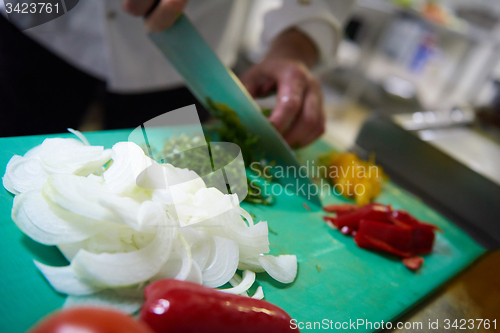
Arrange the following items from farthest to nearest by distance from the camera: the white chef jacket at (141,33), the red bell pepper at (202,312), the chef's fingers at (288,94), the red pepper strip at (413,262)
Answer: the white chef jacket at (141,33) → the chef's fingers at (288,94) → the red pepper strip at (413,262) → the red bell pepper at (202,312)

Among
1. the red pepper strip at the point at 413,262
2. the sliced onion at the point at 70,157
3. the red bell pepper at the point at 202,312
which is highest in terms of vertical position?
the sliced onion at the point at 70,157

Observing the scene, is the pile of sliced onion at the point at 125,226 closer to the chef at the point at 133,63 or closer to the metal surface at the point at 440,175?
the chef at the point at 133,63

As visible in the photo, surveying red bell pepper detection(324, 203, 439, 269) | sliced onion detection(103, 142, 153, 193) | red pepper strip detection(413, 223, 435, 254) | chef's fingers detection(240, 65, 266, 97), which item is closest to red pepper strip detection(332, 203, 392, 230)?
red bell pepper detection(324, 203, 439, 269)

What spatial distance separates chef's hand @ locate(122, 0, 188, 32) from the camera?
1.10 metres

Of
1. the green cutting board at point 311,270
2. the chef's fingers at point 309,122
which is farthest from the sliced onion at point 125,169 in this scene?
the chef's fingers at point 309,122

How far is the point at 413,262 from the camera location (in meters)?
1.03

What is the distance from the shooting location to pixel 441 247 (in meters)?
1.19

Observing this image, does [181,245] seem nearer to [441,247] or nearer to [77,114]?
[441,247]

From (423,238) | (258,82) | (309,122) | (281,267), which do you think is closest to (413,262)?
(423,238)

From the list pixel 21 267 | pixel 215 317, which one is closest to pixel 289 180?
pixel 215 317

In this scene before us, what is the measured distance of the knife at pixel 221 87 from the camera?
1.16 m

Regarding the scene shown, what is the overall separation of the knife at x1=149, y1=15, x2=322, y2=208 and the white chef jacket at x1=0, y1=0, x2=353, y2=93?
0.37m

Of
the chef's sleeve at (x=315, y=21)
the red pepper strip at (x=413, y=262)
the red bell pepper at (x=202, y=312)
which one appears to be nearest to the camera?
the red bell pepper at (x=202, y=312)

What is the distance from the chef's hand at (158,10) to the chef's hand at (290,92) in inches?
18.3
